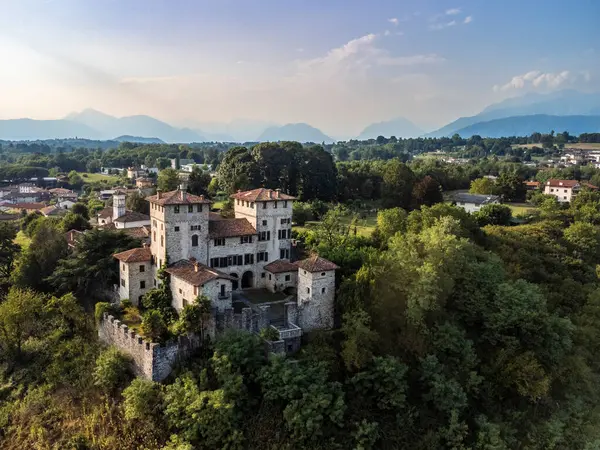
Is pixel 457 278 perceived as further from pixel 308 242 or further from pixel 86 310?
pixel 86 310

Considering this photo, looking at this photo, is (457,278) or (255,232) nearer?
(457,278)

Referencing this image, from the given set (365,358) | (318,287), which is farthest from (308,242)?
(365,358)

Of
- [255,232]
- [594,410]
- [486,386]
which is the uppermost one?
[255,232]

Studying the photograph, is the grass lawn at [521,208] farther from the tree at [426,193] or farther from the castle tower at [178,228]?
the castle tower at [178,228]

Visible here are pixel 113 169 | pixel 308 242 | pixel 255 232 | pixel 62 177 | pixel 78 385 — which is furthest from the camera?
pixel 113 169

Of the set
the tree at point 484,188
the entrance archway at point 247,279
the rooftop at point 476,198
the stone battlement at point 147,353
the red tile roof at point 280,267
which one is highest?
Result: the tree at point 484,188

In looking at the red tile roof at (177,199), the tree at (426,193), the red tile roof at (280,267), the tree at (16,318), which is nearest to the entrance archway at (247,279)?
the red tile roof at (280,267)

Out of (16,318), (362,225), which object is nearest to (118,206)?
(16,318)
